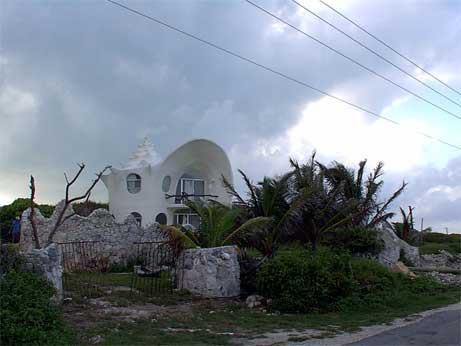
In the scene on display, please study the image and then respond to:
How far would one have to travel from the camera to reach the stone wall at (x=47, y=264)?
11172 millimetres

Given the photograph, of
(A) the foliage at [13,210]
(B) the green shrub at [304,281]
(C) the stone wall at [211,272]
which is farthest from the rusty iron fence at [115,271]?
(A) the foliage at [13,210]

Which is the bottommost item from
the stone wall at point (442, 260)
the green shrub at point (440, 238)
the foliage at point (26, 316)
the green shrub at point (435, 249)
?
the foliage at point (26, 316)

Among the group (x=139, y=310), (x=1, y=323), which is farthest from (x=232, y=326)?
(x=1, y=323)

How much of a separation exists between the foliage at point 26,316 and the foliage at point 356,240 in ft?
43.0

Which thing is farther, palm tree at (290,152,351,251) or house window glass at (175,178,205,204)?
house window glass at (175,178,205,204)

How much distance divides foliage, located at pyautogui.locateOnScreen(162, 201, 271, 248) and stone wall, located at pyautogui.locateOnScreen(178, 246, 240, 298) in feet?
1.97

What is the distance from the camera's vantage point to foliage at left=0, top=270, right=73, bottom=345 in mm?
8000

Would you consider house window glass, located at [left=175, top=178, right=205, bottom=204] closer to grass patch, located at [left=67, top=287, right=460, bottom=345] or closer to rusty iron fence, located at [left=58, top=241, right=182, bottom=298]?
rusty iron fence, located at [left=58, top=241, right=182, bottom=298]

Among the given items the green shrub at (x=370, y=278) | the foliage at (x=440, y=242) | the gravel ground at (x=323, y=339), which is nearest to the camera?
the gravel ground at (x=323, y=339)

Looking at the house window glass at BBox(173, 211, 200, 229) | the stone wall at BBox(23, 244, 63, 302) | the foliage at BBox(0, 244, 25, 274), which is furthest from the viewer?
the house window glass at BBox(173, 211, 200, 229)

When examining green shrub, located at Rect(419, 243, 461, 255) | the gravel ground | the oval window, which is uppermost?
the oval window

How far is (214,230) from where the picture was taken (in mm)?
15594

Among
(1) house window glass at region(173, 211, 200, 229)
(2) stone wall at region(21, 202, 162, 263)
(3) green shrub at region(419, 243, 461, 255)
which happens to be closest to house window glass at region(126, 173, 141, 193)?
(1) house window glass at region(173, 211, 200, 229)

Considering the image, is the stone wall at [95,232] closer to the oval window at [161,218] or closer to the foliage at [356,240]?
the foliage at [356,240]
